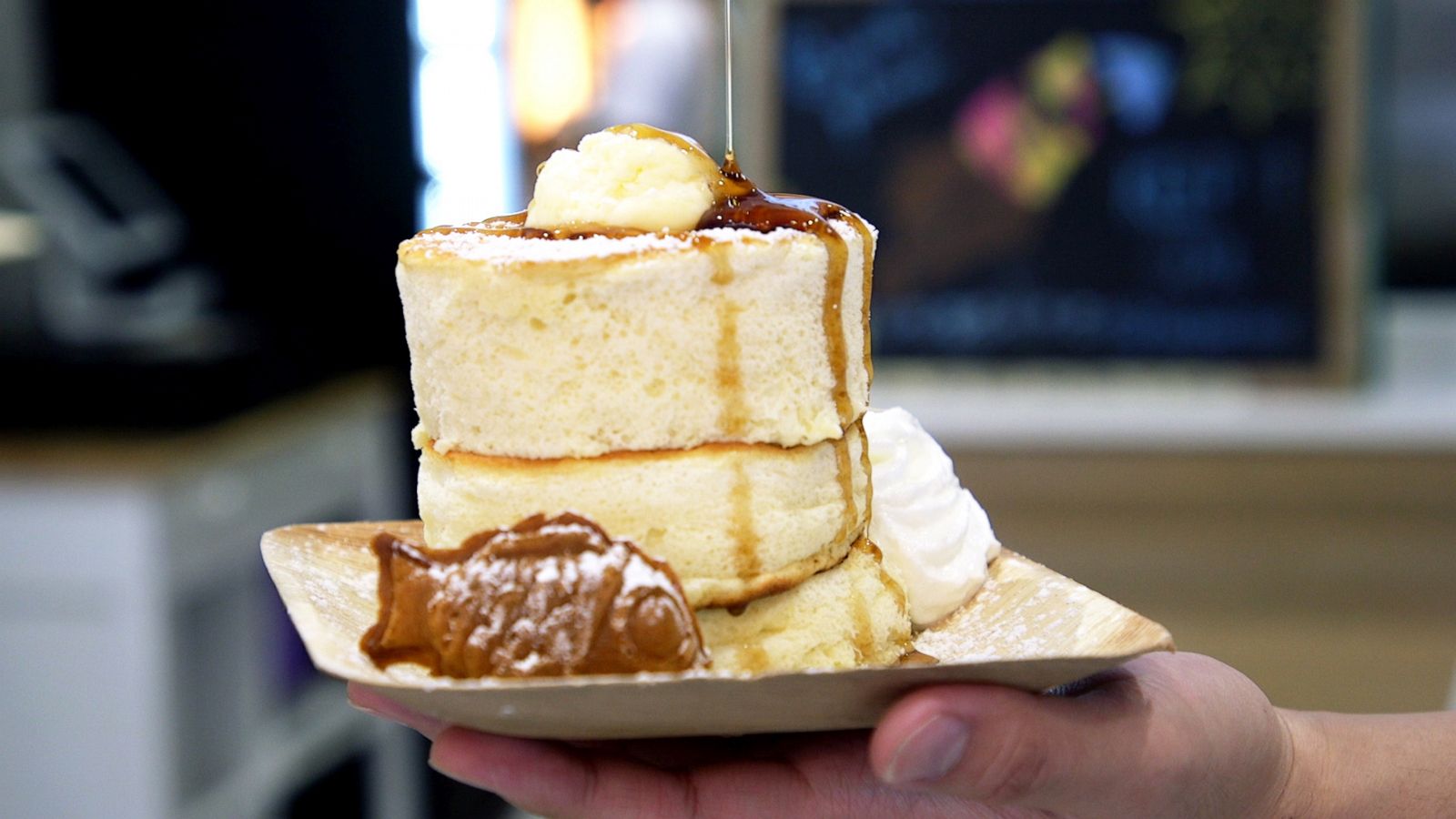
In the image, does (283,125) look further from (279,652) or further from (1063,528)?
(1063,528)

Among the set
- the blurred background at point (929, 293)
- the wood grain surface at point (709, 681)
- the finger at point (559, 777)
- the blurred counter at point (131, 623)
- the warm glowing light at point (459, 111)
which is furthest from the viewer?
the warm glowing light at point (459, 111)

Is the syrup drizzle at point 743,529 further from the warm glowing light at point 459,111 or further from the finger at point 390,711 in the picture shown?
the warm glowing light at point 459,111

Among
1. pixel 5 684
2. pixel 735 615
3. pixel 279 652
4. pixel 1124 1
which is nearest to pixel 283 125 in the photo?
pixel 279 652

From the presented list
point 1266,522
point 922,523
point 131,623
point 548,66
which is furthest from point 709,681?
point 548,66

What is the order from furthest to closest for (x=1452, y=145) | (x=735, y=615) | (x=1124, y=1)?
(x=1452, y=145)
(x=1124, y=1)
(x=735, y=615)

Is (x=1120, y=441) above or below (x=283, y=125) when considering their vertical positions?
below

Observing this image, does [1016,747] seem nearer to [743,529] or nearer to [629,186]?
[743,529]

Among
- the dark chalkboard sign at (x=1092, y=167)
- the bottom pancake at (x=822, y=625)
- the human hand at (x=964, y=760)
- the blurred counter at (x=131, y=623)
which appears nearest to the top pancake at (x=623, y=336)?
the bottom pancake at (x=822, y=625)
